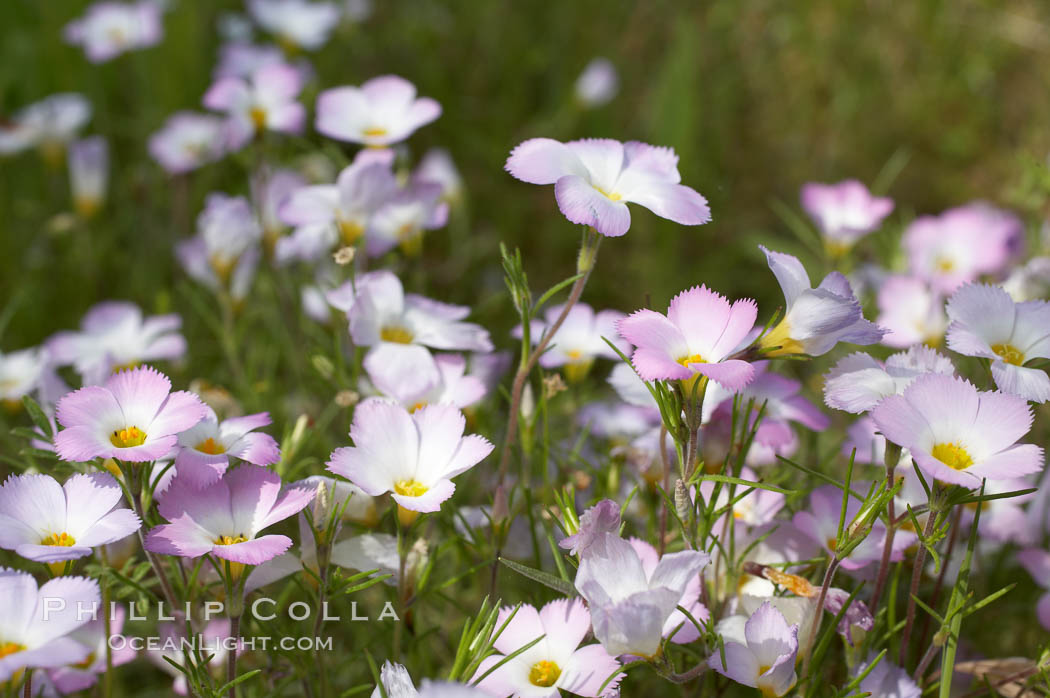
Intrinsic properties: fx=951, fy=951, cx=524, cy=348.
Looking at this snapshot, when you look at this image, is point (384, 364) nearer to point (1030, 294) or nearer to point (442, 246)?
point (1030, 294)

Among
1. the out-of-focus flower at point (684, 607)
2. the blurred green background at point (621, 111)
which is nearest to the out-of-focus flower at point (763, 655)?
the out-of-focus flower at point (684, 607)

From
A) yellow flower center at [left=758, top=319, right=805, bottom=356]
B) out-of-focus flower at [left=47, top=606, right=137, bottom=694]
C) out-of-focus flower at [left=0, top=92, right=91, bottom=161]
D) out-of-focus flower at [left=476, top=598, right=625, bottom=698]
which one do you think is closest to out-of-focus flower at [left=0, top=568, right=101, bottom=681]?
out-of-focus flower at [left=47, top=606, right=137, bottom=694]

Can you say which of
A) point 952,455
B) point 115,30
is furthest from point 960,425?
point 115,30

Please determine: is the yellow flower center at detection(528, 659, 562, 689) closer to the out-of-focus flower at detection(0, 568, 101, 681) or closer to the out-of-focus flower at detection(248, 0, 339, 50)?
the out-of-focus flower at detection(0, 568, 101, 681)

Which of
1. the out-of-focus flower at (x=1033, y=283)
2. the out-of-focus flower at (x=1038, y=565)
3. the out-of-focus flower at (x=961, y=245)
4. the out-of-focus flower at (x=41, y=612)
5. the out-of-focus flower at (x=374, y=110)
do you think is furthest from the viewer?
the out-of-focus flower at (x=961, y=245)

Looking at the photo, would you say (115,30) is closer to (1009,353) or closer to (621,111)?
(621,111)

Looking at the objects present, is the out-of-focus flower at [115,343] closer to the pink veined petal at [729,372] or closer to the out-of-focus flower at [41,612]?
the out-of-focus flower at [41,612]

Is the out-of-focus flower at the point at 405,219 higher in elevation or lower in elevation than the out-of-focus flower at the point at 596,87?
lower
